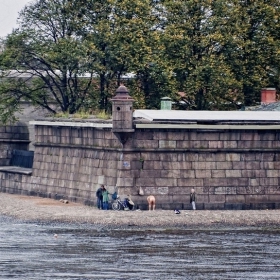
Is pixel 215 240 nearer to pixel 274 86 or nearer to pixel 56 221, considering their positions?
pixel 56 221

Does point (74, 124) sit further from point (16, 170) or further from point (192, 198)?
point (16, 170)

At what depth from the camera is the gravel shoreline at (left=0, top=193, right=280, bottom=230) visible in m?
56.1

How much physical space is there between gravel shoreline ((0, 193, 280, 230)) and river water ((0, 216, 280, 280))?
3.56 feet

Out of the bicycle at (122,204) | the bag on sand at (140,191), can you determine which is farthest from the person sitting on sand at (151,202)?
the bicycle at (122,204)

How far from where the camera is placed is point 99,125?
60969 millimetres

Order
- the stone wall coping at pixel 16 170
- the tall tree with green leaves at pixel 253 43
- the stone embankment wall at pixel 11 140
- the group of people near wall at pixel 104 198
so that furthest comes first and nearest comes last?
the tall tree with green leaves at pixel 253 43 → the stone embankment wall at pixel 11 140 → the stone wall coping at pixel 16 170 → the group of people near wall at pixel 104 198

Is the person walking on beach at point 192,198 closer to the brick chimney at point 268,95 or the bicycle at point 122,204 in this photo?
the bicycle at point 122,204

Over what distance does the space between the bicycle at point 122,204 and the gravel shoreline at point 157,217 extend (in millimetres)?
665

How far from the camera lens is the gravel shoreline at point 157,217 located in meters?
56.1

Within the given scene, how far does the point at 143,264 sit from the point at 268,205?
621 inches

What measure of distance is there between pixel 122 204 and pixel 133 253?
10.9 m

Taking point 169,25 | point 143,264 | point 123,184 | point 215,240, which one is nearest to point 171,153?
point 123,184

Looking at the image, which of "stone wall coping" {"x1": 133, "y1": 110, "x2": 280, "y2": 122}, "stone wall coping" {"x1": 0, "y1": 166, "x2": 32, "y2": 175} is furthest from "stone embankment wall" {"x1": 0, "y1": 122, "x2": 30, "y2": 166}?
"stone wall coping" {"x1": 133, "y1": 110, "x2": 280, "y2": 122}

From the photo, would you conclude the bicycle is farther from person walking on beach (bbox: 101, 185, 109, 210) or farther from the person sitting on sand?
the person sitting on sand
